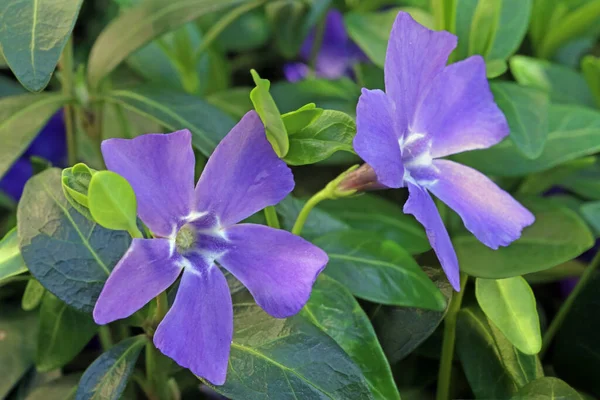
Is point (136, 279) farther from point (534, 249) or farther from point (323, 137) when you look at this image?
point (534, 249)

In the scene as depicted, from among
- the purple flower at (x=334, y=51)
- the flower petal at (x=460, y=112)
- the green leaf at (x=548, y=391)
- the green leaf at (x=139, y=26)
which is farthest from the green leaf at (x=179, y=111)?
the purple flower at (x=334, y=51)

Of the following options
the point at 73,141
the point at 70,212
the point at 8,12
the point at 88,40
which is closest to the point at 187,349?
the point at 70,212

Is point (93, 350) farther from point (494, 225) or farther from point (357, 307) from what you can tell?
point (494, 225)

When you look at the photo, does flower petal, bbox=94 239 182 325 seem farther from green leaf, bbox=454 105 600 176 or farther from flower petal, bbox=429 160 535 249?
green leaf, bbox=454 105 600 176

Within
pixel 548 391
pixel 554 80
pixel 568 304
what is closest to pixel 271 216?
pixel 548 391

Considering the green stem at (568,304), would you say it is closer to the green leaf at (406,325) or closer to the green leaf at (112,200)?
the green leaf at (406,325)

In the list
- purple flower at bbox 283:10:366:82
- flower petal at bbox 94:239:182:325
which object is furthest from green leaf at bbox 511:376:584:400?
purple flower at bbox 283:10:366:82
